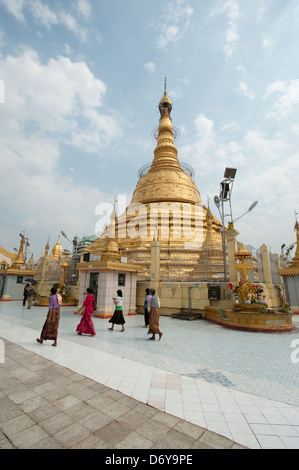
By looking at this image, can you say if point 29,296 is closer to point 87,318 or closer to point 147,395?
point 87,318

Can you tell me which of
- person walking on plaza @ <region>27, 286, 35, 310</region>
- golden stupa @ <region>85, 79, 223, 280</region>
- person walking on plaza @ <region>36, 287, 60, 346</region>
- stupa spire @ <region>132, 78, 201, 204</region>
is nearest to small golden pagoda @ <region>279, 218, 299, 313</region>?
golden stupa @ <region>85, 79, 223, 280</region>

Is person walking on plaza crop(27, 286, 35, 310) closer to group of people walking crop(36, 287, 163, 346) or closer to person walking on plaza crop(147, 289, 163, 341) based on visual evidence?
group of people walking crop(36, 287, 163, 346)

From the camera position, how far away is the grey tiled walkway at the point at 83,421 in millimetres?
2180

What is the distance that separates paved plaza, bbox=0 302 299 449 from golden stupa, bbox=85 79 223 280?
32.5ft

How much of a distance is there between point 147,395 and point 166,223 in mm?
17297

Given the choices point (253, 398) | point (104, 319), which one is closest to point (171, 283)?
point (104, 319)

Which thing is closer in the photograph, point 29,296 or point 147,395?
point 147,395

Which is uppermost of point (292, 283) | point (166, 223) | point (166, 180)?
point (166, 180)

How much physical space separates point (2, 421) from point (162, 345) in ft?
13.7

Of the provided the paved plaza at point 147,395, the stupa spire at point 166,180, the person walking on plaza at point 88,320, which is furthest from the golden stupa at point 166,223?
the paved plaza at point 147,395

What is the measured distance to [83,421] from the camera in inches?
99.5

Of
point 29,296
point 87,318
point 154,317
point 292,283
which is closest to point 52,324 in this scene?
point 87,318
